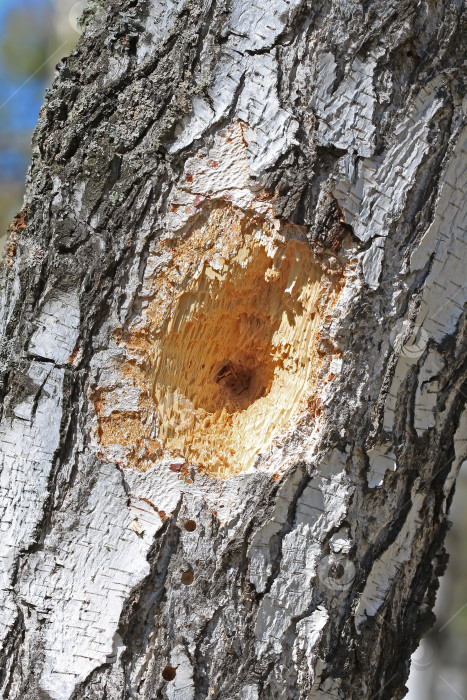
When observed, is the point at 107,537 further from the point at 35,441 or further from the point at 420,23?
the point at 420,23

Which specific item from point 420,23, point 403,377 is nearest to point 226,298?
point 403,377

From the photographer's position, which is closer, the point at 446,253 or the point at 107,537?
the point at 107,537

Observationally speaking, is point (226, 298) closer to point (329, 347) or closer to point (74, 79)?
point (329, 347)

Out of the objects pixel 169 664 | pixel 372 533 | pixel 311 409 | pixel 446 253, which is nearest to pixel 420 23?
pixel 446 253

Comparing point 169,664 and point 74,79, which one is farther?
point 74,79

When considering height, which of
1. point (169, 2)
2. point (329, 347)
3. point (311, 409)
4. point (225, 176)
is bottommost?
point (311, 409)

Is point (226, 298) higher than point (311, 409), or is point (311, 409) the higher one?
point (226, 298)
